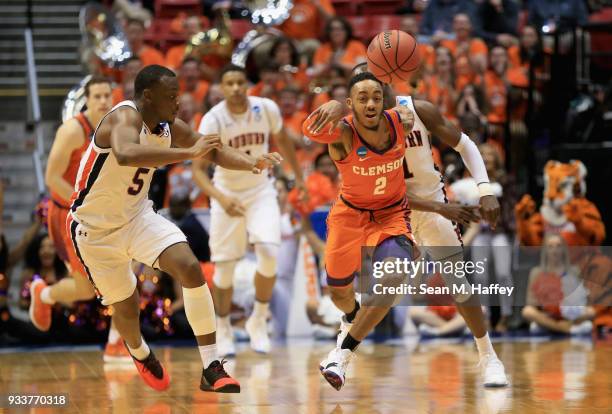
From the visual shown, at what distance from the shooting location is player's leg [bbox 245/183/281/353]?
8.85 meters

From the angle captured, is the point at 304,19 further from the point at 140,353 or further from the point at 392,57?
the point at 140,353

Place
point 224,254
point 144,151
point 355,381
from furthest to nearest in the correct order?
Answer: 1. point 224,254
2. point 355,381
3. point 144,151

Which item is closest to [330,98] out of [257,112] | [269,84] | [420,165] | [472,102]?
[269,84]

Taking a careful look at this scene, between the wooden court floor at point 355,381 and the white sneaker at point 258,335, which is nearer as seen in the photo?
the wooden court floor at point 355,381

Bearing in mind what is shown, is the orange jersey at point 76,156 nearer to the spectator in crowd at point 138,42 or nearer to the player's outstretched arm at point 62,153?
the player's outstretched arm at point 62,153

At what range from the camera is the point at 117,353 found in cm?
875

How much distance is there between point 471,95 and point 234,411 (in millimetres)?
6945

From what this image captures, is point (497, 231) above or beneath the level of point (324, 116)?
beneath

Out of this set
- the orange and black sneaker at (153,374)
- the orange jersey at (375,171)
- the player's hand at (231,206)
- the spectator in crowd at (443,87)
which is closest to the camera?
the orange jersey at (375,171)

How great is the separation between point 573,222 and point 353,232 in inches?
A: 184

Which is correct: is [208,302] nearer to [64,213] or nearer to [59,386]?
[59,386]

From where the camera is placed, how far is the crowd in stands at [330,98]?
10391 mm

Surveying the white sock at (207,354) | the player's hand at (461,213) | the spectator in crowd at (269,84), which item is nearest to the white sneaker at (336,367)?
the white sock at (207,354)

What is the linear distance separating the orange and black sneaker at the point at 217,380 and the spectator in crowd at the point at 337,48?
7.28 meters
